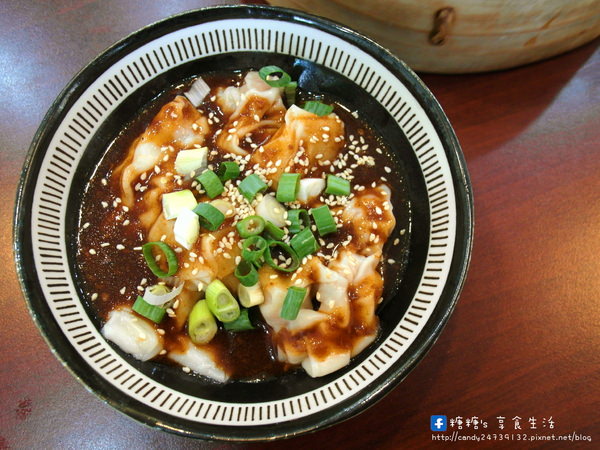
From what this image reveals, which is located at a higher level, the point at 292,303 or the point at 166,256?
the point at 166,256

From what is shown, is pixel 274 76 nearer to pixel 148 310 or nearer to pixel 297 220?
pixel 297 220

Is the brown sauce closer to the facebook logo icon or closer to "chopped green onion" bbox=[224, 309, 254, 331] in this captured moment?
"chopped green onion" bbox=[224, 309, 254, 331]

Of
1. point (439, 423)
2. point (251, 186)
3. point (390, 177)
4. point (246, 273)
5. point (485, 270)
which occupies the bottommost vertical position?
point (439, 423)

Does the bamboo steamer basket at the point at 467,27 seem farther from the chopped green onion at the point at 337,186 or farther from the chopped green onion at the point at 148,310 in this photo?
the chopped green onion at the point at 148,310

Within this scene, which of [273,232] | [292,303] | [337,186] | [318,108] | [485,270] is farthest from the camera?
[485,270]

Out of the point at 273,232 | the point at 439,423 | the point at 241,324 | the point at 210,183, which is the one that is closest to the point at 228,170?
the point at 210,183

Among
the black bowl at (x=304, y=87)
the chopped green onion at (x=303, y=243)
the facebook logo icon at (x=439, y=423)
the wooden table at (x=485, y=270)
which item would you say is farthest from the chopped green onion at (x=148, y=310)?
the facebook logo icon at (x=439, y=423)
